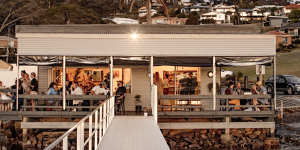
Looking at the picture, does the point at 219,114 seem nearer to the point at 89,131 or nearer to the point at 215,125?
the point at 215,125

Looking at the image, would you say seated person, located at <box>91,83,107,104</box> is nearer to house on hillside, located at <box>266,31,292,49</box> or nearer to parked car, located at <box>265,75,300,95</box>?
parked car, located at <box>265,75,300,95</box>

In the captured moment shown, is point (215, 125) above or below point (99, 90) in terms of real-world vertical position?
below

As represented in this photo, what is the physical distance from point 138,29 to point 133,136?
31.5 feet

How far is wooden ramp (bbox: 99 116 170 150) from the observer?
1058 centimetres

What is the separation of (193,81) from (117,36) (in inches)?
179

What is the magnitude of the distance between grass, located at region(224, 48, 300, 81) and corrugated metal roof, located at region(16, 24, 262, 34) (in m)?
31.0

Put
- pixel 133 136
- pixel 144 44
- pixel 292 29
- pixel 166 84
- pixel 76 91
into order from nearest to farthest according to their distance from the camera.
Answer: pixel 133 136 → pixel 144 44 → pixel 76 91 → pixel 166 84 → pixel 292 29

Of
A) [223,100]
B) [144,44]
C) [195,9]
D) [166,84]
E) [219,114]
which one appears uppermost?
[195,9]

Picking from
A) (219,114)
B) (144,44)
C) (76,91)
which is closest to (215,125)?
(219,114)

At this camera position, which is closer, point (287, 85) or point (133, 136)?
point (133, 136)

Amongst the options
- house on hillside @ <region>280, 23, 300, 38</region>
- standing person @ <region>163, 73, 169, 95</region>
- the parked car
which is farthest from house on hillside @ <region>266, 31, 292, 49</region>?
standing person @ <region>163, 73, 169, 95</region>

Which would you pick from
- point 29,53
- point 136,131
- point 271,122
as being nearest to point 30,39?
point 29,53

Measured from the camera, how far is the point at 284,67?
190ft

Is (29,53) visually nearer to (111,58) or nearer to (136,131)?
(111,58)
